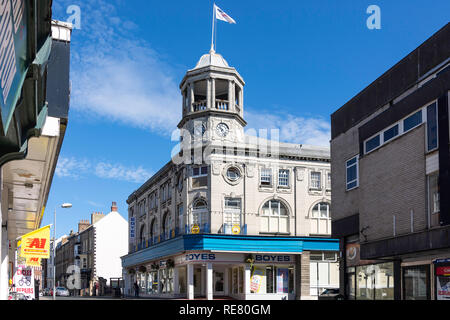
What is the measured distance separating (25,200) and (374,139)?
50.5 feet

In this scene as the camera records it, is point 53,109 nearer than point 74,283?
Yes

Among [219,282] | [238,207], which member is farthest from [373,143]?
[219,282]

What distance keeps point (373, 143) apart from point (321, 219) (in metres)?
25.3

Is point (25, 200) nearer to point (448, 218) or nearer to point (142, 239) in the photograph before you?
point (448, 218)

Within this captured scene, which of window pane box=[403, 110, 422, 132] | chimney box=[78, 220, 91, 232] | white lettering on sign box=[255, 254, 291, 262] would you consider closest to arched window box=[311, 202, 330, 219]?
white lettering on sign box=[255, 254, 291, 262]

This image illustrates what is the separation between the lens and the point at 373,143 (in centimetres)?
2448

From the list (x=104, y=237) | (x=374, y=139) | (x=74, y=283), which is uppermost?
(x=374, y=139)

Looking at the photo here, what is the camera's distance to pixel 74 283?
9144 cm

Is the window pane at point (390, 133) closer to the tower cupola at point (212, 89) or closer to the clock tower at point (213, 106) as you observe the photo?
the clock tower at point (213, 106)

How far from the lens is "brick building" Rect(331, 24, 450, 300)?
19.4 m

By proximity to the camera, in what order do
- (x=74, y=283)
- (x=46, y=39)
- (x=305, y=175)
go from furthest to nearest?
(x=74, y=283) → (x=305, y=175) → (x=46, y=39)

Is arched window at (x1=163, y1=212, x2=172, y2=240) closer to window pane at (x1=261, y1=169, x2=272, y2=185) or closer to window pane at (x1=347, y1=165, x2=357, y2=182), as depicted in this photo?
window pane at (x1=261, y1=169, x2=272, y2=185)

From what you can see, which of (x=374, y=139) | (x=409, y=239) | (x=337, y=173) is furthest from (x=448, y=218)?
(x=337, y=173)

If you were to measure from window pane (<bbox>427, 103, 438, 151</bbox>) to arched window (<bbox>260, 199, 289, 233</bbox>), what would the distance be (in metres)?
28.3
